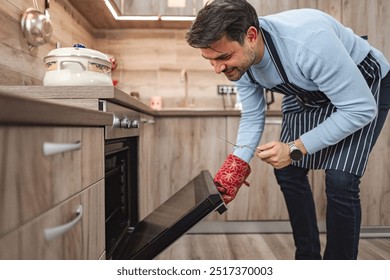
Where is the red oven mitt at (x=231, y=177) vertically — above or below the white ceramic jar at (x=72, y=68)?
below

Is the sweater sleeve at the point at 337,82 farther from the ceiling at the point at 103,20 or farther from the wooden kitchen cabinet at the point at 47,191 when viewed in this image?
the ceiling at the point at 103,20

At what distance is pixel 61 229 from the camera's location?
664 mm

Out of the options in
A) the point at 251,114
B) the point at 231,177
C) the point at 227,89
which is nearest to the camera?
the point at 231,177

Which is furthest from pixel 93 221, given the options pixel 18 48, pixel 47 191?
pixel 18 48

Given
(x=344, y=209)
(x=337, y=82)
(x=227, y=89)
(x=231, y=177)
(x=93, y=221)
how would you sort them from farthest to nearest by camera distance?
(x=227, y=89)
(x=231, y=177)
(x=344, y=209)
(x=337, y=82)
(x=93, y=221)

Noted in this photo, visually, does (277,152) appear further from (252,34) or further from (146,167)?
(146,167)

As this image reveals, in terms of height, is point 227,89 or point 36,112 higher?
point 227,89

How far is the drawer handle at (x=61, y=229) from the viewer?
0.61m

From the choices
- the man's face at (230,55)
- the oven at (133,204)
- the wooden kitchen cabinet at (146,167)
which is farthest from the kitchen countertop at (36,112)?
the wooden kitchen cabinet at (146,167)

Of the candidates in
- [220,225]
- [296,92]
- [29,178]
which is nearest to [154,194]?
[220,225]

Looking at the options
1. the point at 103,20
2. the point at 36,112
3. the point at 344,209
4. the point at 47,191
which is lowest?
the point at 344,209

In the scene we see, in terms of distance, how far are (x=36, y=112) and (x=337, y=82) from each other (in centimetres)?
88

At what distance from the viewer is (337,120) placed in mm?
1187

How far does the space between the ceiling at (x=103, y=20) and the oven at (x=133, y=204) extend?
105 cm
